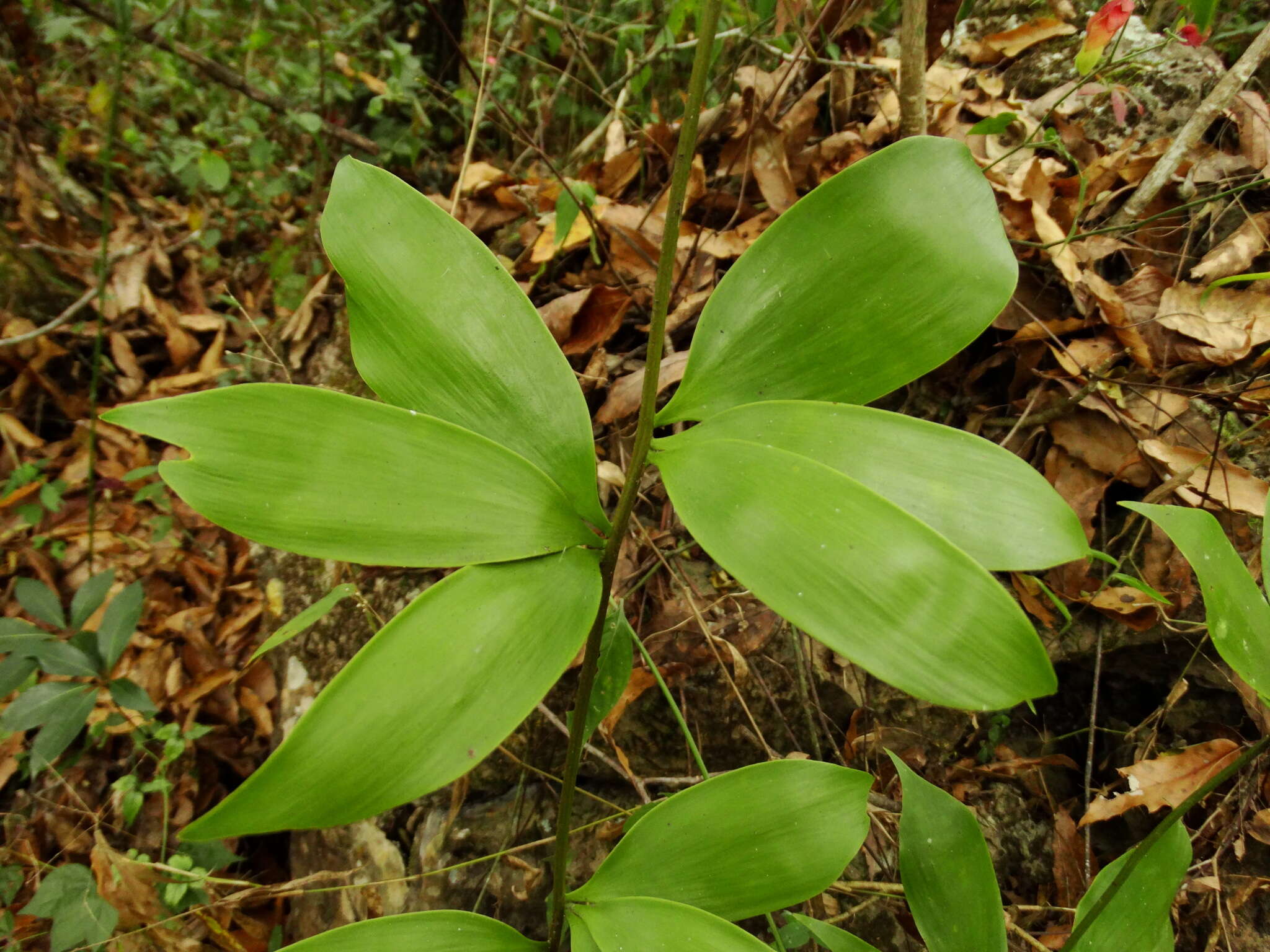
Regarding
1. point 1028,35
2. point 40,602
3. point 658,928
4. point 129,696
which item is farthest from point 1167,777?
point 40,602

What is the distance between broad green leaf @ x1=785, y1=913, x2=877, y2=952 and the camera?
1.95 feet

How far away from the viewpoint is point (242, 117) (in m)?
1.70

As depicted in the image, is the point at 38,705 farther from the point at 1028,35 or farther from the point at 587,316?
the point at 1028,35

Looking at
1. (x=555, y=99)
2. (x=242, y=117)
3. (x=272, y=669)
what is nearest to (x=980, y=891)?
(x=272, y=669)

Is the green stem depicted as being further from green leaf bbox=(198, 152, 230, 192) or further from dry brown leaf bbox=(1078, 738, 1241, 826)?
green leaf bbox=(198, 152, 230, 192)

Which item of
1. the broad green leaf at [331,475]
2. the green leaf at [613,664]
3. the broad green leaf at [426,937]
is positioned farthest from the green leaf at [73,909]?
the broad green leaf at [331,475]

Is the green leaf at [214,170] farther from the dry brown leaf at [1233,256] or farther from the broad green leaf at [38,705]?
the dry brown leaf at [1233,256]

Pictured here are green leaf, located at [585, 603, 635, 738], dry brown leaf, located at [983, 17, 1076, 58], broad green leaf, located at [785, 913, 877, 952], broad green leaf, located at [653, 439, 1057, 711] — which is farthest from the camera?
dry brown leaf, located at [983, 17, 1076, 58]

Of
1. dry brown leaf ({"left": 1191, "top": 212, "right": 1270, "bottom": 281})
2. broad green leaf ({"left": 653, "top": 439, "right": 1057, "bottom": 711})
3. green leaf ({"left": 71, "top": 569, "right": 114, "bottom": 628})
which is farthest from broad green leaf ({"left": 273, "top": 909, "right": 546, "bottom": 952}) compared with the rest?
dry brown leaf ({"left": 1191, "top": 212, "right": 1270, "bottom": 281})

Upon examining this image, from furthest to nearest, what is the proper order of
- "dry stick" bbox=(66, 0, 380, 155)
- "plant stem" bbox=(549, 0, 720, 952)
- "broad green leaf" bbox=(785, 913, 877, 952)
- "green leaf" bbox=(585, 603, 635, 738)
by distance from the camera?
"dry stick" bbox=(66, 0, 380, 155) < "green leaf" bbox=(585, 603, 635, 738) < "broad green leaf" bbox=(785, 913, 877, 952) < "plant stem" bbox=(549, 0, 720, 952)

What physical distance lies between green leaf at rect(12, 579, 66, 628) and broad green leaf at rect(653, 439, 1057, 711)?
123cm

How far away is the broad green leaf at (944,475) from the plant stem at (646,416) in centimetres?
8

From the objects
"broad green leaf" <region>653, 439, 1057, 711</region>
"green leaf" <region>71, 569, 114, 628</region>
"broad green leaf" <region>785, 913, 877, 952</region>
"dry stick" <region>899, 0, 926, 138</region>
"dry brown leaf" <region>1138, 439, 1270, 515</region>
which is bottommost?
"green leaf" <region>71, 569, 114, 628</region>

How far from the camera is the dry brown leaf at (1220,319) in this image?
0.87m
